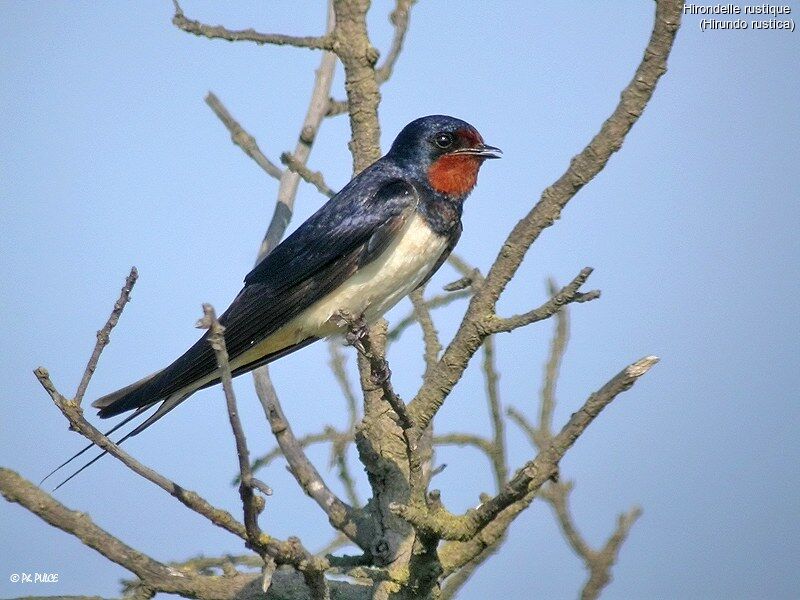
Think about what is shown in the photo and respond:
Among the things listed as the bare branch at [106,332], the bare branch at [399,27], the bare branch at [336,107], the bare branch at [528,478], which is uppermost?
the bare branch at [399,27]

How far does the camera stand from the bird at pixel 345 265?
417 cm

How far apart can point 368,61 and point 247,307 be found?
3.71ft

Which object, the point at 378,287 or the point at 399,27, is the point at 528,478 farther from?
the point at 399,27

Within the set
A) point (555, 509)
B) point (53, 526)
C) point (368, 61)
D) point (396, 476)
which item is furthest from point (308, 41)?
point (53, 526)

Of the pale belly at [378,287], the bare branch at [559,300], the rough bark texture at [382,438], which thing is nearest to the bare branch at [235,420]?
the rough bark texture at [382,438]

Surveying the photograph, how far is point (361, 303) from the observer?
4.21 m

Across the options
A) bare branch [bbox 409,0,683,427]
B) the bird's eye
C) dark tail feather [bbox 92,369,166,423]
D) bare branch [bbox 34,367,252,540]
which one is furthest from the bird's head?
bare branch [bbox 34,367,252,540]

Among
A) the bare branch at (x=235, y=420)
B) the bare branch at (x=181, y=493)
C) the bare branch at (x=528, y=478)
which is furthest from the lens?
the bare branch at (x=528, y=478)

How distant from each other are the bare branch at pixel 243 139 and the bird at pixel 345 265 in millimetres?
452

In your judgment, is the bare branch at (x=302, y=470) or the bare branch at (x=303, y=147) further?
the bare branch at (x=303, y=147)

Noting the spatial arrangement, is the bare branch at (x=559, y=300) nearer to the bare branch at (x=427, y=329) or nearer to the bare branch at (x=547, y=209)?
the bare branch at (x=547, y=209)

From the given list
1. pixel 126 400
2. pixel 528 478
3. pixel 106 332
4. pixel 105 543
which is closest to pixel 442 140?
pixel 126 400

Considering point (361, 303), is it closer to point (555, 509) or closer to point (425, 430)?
point (425, 430)

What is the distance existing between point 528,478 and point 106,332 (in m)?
1.09
